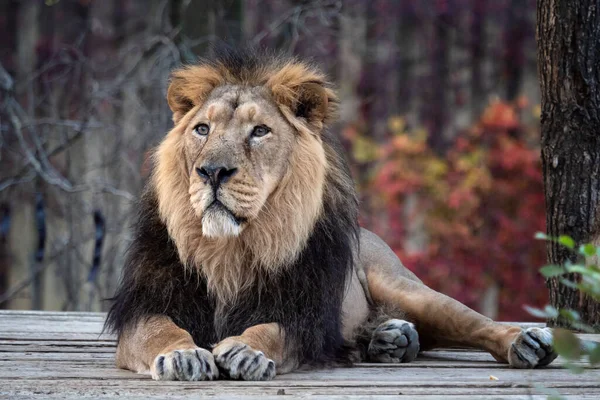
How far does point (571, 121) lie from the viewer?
454 cm

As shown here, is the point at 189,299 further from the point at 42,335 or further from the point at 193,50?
the point at 193,50

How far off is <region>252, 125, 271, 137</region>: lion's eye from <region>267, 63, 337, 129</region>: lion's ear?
164 millimetres

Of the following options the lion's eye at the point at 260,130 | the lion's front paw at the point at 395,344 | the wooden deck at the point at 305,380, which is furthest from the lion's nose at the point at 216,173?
the lion's front paw at the point at 395,344

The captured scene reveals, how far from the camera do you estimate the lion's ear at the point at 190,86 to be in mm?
3748

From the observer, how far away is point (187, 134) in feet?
11.9

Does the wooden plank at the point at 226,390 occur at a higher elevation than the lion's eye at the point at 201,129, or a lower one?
lower

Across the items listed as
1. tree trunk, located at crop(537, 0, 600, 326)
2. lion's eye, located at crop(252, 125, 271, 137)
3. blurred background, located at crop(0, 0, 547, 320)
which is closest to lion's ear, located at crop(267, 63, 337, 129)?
lion's eye, located at crop(252, 125, 271, 137)

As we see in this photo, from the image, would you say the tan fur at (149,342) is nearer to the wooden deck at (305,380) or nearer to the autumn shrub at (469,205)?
the wooden deck at (305,380)

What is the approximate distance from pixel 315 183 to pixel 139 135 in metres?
3.58

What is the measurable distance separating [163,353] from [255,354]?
276mm

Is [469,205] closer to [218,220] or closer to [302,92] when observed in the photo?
A: [302,92]

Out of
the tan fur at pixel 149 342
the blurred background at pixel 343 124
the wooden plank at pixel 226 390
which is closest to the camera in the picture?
the wooden plank at pixel 226 390

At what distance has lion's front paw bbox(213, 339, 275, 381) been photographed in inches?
126

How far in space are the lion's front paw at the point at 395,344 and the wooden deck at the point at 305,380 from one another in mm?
53
